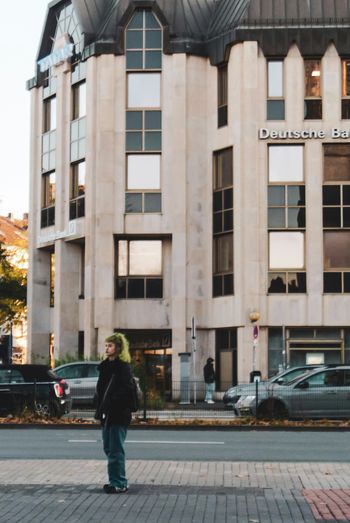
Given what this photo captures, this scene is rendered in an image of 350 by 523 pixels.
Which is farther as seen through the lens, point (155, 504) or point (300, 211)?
point (300, 211)

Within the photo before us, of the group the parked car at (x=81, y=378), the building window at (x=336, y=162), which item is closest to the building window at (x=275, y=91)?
the building window at (x=336, y=162)

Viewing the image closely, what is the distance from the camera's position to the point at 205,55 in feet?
156

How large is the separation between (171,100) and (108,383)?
36.3m

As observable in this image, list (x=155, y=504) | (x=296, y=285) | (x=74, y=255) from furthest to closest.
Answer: (x=74, y=255)
(x=296, y=285)
(x=155, y=504)

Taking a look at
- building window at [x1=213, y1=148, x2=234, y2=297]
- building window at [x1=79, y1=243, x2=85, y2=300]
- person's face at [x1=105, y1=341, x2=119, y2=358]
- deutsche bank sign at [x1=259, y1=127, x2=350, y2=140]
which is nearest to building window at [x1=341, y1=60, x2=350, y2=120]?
deutsche bank sign at [x1=259, y1=127, x2=350, y2=140]

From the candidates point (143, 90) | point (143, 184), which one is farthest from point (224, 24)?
point (143, 184)

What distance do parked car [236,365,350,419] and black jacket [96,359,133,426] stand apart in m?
14.7

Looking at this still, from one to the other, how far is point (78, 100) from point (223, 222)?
374 inches

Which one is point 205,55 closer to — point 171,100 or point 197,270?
point 171,100

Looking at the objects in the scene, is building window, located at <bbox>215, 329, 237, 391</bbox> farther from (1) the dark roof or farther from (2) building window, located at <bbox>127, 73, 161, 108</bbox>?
(1) the dark roof

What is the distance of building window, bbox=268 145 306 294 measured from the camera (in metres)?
44.7

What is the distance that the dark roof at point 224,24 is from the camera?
45.4 m

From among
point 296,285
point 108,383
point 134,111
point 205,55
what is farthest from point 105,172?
point 108,383

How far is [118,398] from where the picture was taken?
1186cm
